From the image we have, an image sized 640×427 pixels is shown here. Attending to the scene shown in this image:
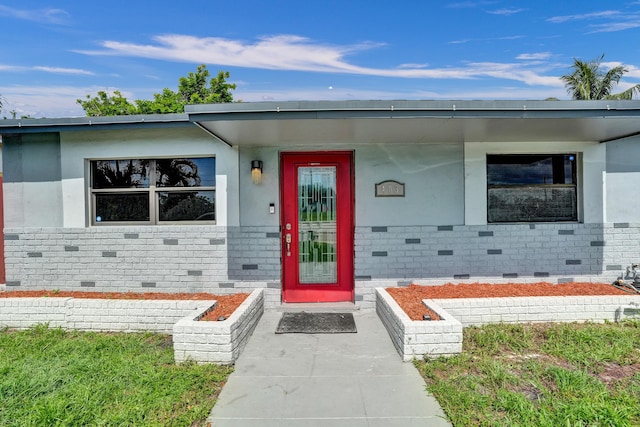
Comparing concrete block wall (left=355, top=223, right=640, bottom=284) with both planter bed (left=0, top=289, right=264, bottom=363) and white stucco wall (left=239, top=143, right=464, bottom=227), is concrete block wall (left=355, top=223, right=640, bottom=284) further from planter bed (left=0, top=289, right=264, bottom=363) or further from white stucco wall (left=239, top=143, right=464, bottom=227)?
planter bed (left=0, top=289, right=264, bottom=363)

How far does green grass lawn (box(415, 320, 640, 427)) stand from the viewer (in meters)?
2.45

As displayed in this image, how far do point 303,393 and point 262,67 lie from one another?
12914 mm

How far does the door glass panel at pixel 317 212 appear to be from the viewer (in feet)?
17.7

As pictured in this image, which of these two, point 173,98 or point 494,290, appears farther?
point 173,98

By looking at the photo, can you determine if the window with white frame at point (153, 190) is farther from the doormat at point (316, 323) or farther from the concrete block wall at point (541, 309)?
the concrete block wall at point (541, 309)

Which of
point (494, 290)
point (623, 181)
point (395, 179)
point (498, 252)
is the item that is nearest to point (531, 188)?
point (498, 252)

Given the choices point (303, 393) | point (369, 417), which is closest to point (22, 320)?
point (303, 393)

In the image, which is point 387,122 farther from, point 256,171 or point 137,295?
point 137,295

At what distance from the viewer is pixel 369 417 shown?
2578 millimetres

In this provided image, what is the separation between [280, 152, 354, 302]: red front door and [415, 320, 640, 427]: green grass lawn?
2114mm

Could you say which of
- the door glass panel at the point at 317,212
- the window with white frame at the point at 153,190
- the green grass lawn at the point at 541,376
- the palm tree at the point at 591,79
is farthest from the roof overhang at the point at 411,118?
the palm tree at the point at 591,79

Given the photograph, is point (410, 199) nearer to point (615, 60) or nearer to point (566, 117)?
point (566, 117)

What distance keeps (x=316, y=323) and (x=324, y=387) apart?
160cm

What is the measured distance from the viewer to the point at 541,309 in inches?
169
